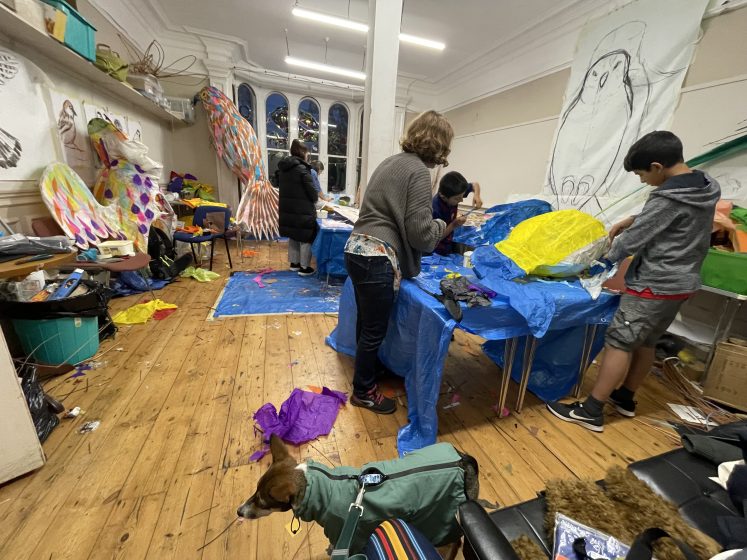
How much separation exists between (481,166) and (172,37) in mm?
5138

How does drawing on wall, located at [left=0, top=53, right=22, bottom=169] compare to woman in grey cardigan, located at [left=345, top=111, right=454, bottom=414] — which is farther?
drawing on wall, located at [left=0, top=53, right=22, bottom=169]

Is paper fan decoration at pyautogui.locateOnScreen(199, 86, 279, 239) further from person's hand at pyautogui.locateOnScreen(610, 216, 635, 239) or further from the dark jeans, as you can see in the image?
person's hand at pyautogui.locateOnScreen(610, 216, 635, 239)

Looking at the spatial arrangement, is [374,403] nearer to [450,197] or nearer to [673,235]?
[450,197]

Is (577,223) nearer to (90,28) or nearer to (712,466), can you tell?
(712,466)

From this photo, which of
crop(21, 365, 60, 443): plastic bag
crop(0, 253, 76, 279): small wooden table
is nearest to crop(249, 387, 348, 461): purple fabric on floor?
crop(21, 365, 60, 443): plastic bag

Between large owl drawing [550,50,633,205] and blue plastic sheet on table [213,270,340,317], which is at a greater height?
large owl drawing [550,50,633,205]

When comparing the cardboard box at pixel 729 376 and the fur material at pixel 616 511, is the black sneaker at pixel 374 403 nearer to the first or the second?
the fur material at pixel 616 511

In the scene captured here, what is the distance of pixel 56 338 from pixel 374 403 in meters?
1.87

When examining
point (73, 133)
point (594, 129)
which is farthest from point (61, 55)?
point (594, 129)

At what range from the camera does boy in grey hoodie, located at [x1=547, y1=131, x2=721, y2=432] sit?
1338mm

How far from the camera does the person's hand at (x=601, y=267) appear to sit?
1666 millimetres

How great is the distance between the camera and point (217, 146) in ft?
16.9

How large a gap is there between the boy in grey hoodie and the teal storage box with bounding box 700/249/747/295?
0.66 m

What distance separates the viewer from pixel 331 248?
3.38 meters
